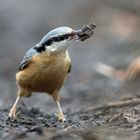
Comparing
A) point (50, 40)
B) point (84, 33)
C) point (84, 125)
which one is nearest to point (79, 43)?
point (84, 33)

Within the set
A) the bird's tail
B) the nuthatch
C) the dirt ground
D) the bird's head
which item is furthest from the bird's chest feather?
the bird's tail

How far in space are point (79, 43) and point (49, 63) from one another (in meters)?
10.4

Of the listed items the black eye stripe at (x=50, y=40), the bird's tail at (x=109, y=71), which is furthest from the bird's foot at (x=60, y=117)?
the bird's tail at (x=109, y=71)

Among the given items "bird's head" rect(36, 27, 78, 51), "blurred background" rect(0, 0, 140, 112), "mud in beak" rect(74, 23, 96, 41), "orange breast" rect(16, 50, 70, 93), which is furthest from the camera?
"blurred background" rect(0, 0, 140, 112)

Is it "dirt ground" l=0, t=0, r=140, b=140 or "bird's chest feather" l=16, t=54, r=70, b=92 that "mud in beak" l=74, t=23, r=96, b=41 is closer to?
"bird's chest feather" l=16, t=54, r=70, b=92

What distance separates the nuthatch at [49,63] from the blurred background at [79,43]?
5.92 ft

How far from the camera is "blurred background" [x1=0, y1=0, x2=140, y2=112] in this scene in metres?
10.1

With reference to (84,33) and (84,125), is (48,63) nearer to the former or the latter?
(84,33)

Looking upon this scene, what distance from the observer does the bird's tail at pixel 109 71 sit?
10.7 m

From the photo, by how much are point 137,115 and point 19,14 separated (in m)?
13.5

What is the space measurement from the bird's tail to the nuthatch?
3479mm

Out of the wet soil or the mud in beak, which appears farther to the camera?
the mud in beak

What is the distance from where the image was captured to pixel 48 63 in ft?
22.3

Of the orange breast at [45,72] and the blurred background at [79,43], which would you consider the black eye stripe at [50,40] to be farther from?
the blurred background at [79,43]
